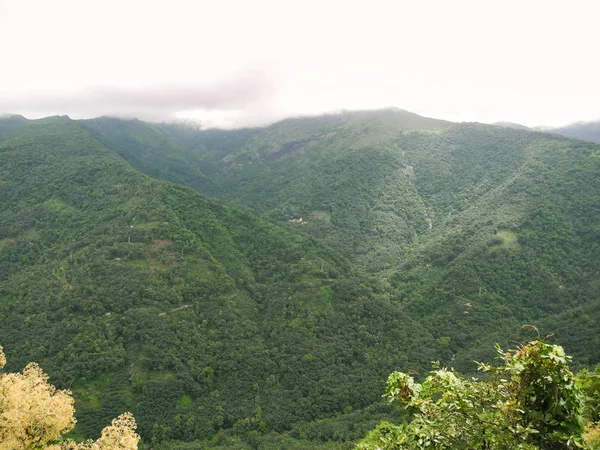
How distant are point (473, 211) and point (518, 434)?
19055cm

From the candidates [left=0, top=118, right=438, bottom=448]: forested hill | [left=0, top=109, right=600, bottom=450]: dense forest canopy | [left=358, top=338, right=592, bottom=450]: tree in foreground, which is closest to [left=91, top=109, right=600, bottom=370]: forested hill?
[left=0, top=109, right=600, bottom=450]: dense forest canopy

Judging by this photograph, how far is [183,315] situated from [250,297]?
25.2 meters

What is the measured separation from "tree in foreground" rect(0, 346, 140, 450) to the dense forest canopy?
6493 cm

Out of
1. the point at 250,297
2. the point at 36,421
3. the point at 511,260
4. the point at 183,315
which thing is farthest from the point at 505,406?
the point at 511,260

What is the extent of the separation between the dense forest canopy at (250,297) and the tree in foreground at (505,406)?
69.0 m

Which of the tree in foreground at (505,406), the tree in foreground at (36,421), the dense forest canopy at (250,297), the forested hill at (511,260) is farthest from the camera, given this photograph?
the forested hill at (511,260)

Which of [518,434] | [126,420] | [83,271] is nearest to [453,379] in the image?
[518,434]

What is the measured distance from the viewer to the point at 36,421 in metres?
13.1

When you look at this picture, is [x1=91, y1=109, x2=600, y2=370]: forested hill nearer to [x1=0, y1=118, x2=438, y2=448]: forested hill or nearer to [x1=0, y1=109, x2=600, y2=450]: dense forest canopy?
[x1=0, y1=109, x2=600, y2=450]: dense forest canopy

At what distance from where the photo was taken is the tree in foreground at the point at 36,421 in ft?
40.9

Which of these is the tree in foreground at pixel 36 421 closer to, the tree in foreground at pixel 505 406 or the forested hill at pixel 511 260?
the tree in foreground at pixel 505 406

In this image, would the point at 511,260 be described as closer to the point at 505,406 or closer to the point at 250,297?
the point at 250,297

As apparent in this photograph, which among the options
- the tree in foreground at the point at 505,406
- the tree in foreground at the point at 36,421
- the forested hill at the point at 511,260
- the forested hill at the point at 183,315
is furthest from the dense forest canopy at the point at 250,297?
the tree in foreground at the point at 505,406

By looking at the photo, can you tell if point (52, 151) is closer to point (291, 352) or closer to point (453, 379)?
point (291, 352)
